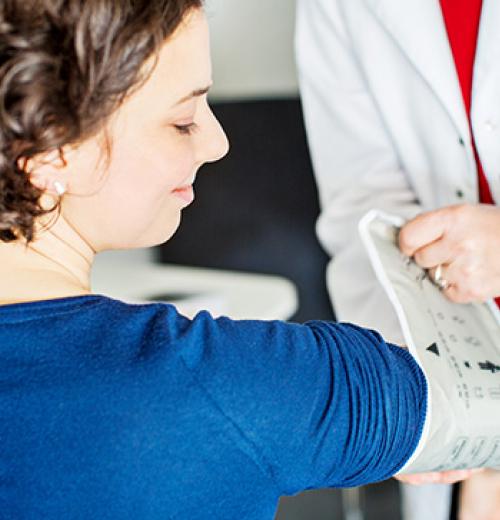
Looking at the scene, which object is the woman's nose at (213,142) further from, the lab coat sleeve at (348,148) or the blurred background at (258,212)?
the blurred background at (258,212)

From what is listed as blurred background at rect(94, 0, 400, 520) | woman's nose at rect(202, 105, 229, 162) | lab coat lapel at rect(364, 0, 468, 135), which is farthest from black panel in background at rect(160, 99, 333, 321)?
woman's nose at rect(202, 105, 229, 162)

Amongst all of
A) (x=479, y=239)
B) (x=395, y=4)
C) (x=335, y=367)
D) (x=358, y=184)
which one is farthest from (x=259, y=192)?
(x=335, y=367)

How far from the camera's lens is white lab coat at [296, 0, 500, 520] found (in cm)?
107

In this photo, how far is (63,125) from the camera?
650mm

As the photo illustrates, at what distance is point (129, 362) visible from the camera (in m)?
0.63

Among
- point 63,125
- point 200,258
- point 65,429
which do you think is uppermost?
point 63,125

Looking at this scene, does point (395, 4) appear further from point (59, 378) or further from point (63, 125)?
point (59, 378)

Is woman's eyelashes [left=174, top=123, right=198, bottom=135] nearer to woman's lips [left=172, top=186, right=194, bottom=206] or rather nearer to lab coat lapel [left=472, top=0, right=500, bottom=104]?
woman's lips [left=172, top=186, right=194, bottom=206]

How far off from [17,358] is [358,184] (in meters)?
0.73

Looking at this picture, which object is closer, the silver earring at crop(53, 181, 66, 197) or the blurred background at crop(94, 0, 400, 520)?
the silver earring at crop(53, 181, 66, 197)

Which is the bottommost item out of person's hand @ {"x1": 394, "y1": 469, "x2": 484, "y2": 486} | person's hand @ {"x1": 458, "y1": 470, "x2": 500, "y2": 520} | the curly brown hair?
person's hand @ {"x1": 458, "y1": 470, "x2": 500, "y2": 520}

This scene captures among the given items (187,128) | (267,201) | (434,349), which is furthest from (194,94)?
(267,201)

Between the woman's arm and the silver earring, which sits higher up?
the silver earring

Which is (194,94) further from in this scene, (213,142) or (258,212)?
(258,212)
